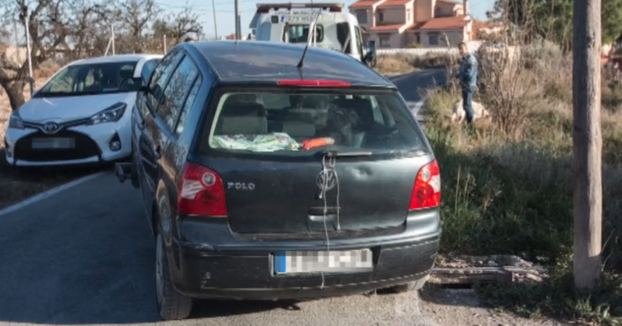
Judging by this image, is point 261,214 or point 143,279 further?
point 143,279

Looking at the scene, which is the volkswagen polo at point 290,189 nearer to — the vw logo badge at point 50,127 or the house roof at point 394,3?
the vw logo badge at point 50,127

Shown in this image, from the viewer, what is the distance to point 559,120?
14695 millimetres

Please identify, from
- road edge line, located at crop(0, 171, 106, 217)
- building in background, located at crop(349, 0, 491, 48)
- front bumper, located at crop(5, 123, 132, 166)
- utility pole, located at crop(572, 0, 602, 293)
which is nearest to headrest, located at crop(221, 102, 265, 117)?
utility pole, located at crop(572, 0, 602, 293)

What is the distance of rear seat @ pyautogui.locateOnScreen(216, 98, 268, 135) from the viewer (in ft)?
15.3

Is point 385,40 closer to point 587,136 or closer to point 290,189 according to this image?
point 587,136

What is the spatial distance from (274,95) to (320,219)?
0.83m

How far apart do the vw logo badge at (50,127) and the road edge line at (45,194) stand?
2.16 feet

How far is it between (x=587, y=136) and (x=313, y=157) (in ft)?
6.26

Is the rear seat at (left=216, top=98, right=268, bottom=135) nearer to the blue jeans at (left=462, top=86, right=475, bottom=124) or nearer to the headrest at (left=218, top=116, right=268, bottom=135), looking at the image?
the headrest at (left=218, top=116, right=268, bottom=135)

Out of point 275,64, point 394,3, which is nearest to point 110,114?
point 275,64

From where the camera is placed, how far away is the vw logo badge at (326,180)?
4.47 meters

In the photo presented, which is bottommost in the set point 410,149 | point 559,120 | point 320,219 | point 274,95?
point 559,120

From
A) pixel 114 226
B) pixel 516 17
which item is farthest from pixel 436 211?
pixel 516 17

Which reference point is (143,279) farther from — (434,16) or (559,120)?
(434,16)
